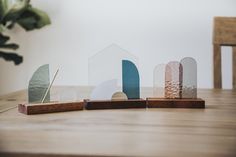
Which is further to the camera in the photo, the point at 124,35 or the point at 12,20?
the point at 124,35

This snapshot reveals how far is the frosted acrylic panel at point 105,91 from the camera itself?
1033mm

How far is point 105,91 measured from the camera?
104cm

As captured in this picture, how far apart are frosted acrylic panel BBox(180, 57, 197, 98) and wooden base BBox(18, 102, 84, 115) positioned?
29 centimetres

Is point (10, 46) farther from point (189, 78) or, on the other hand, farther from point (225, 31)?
point (225, 31)

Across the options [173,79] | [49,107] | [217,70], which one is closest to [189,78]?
[173,79]

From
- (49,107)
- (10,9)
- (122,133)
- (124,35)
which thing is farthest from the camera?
(124,35)

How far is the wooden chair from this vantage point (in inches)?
69.1

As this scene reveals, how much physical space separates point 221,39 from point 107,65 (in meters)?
0.89

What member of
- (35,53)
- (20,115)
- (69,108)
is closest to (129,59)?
(69,108)

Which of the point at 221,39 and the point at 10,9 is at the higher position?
the point at 221,39

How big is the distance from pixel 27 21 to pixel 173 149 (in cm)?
28

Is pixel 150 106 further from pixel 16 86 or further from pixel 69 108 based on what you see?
pixel 16 86

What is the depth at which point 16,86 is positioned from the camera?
2.67 meters

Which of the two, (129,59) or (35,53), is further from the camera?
(35,53)
